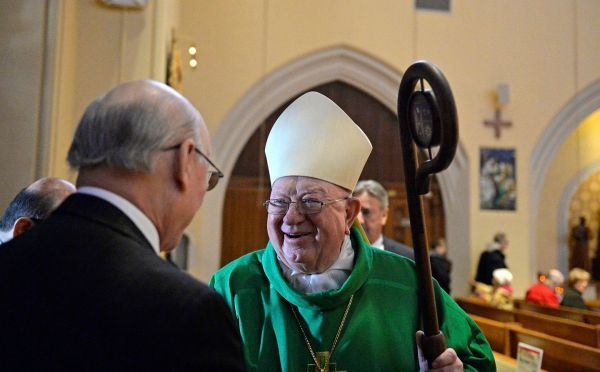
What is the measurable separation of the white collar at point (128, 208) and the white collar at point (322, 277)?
99 centimetres

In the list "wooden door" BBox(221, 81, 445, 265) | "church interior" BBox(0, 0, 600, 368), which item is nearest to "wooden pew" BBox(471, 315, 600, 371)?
"church interior" BBox(0, 0, 600, 368)

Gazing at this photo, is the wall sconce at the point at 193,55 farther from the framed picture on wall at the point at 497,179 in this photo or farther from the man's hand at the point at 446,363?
the man's hand at the point at 446,363

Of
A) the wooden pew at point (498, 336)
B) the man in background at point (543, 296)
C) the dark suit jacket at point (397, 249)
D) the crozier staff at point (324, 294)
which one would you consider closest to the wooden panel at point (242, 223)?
the man in background at point (543, 296)

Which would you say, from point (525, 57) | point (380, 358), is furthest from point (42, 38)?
point (525, 57)

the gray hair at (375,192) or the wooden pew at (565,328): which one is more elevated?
the gray hair at (375,192)

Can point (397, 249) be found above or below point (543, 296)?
above

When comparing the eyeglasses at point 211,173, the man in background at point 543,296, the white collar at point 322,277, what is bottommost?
the man in background at point 543,296

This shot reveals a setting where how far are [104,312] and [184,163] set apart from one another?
1.07ft

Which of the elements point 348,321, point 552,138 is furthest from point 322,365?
point 552,138

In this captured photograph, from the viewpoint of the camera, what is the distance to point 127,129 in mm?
1165

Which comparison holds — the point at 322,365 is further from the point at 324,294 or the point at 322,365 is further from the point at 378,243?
the point at 378,243

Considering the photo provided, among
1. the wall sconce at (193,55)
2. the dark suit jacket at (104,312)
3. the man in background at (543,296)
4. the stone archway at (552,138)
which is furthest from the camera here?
the stone archway at (552,138)

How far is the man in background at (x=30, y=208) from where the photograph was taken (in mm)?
2201

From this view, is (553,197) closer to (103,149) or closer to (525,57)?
(525,57)
